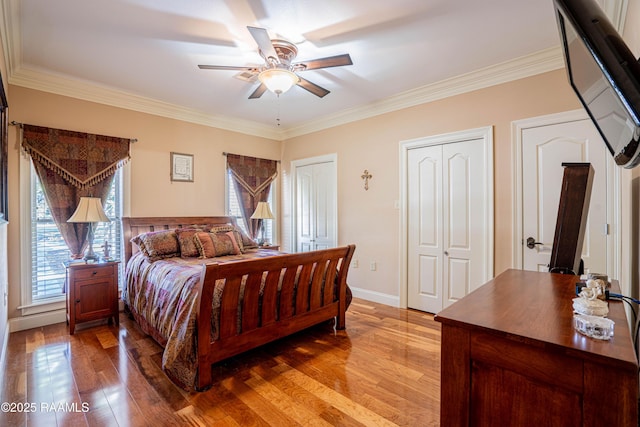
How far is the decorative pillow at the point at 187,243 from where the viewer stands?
346cm

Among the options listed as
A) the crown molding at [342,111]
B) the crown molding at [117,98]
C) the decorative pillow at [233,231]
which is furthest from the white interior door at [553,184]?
the crown molding at [117,98]

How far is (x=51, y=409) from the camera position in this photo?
1.90m

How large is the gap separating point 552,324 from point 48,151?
4.31 meters

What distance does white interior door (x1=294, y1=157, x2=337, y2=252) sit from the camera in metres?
4.70

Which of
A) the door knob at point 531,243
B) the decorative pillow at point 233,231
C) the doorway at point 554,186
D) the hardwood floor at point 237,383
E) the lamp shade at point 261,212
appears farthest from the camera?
the lamp shade at point 261,212

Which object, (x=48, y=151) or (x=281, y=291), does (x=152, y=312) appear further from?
(x=48, y=151)

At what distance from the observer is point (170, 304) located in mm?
2398

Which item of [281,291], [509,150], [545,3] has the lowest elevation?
[281,291]

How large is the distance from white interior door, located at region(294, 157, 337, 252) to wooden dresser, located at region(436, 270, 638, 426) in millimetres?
3553

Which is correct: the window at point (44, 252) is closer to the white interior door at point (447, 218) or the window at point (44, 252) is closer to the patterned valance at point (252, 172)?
the patterned valance at point (252, 172)

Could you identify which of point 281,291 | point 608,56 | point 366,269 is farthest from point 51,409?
point 366,269

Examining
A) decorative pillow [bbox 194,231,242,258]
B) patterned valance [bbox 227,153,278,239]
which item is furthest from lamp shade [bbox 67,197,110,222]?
patterned valance [bbox 227,153,278,239]

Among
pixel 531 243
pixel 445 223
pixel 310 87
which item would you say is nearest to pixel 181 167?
pixel 310 87

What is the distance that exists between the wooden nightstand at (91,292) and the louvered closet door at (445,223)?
3.39 metres
